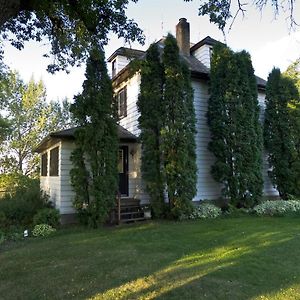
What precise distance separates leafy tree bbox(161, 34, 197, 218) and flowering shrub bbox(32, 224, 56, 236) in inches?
156

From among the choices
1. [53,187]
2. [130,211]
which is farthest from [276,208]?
[53,187]

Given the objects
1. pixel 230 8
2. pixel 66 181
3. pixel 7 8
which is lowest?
pixel 66 181

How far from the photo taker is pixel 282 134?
13070mm

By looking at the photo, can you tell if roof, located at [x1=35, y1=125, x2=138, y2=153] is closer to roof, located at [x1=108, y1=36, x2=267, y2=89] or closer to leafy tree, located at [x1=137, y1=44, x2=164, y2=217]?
leafy tree, located at [x1=137, y1=44, x2=164, y2=217]

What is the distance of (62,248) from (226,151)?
23.6ft

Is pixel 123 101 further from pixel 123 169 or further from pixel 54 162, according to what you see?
pixel 54 162

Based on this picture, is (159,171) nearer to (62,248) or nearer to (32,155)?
(62,248)

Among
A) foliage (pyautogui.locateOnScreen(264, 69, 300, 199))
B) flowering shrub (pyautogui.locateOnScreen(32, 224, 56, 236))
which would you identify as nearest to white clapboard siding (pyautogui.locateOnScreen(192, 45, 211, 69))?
foliage (pyautogui.locateOnScreen(264, 69, 300, 199))

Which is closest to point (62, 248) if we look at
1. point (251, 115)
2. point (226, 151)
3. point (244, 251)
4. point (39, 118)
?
point (244, 251)

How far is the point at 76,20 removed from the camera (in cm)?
745

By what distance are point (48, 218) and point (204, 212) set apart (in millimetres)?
5304

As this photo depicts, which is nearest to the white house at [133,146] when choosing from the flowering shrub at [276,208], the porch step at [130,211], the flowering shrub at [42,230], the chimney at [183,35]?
the chimney at [183,35]

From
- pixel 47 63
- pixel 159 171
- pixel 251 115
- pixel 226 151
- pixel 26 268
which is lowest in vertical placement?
pixel 26 268

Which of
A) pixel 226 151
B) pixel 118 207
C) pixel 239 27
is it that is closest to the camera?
pixel 239 27
